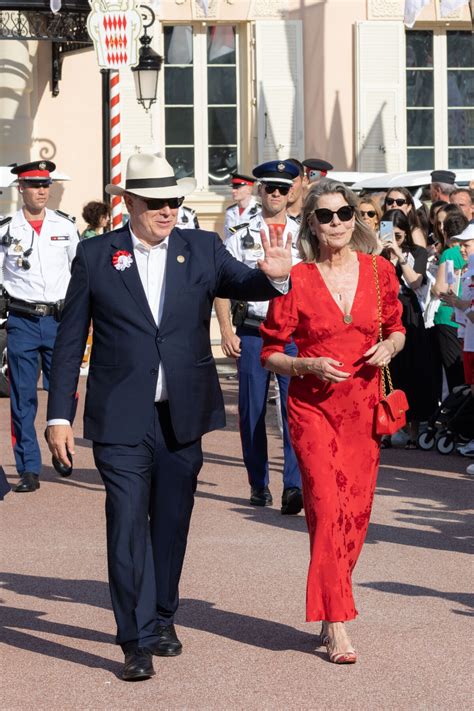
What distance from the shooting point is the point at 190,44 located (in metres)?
24.7

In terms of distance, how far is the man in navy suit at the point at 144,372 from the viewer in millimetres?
6305

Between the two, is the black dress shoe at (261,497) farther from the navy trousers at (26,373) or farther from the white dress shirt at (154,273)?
the white dress shirt at (154,273)

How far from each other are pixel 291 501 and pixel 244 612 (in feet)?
8.09

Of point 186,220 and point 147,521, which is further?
point 186,220

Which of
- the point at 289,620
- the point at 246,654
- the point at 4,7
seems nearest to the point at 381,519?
the point at 289,620

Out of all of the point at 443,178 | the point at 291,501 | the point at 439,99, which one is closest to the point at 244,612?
the point at 291,501

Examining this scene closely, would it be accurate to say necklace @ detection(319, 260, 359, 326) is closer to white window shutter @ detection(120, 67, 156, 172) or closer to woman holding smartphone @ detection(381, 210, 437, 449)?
woman holding smartphone @ detection(381, 210, 437, 449)

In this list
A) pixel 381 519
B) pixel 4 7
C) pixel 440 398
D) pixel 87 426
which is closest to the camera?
pixel 87 426

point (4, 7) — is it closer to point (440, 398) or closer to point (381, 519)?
point (440, 398)

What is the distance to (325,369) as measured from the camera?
640cm

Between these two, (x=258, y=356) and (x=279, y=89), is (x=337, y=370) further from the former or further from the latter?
(x=279, y=89)

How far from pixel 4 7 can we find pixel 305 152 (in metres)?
5.29

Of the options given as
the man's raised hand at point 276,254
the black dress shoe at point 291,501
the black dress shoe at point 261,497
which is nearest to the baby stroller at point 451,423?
the black dress shoe at point 261,497

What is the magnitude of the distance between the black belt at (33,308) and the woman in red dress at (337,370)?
4.40 m
